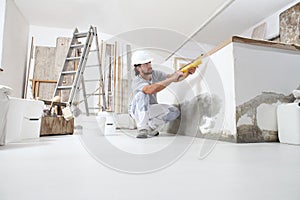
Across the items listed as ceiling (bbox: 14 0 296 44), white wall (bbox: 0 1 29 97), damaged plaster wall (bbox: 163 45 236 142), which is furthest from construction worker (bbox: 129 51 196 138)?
white wall (bbox: 0 1 29 97)

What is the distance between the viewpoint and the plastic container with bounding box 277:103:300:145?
1.21 meters

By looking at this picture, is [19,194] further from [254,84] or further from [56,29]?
[56,29]

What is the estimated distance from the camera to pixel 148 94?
1827mm

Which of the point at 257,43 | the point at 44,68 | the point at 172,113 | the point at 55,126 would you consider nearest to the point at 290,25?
the point at 257,43

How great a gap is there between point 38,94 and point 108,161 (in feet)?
12.3

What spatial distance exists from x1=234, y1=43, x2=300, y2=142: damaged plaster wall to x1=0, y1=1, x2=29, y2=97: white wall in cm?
323

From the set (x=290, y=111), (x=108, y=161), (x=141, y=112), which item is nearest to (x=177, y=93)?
(x=141, y=112)

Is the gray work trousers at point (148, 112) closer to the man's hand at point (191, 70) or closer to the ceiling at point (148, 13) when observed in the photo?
the man's hand at point (191, 70)

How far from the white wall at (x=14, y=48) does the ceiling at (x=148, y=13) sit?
0.67ft

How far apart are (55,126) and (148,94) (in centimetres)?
84

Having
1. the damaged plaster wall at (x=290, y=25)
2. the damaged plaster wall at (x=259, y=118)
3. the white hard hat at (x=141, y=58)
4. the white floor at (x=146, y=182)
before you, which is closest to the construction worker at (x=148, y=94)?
the white hard hat at (x=141, y=58)

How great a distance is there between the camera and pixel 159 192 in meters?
0.36

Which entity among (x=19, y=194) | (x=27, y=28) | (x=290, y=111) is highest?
(x=27, y=28)

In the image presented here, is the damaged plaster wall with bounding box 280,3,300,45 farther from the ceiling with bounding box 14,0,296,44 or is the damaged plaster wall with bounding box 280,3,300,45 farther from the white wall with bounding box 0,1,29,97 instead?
the white wall with bounding box 0,1,29,97
